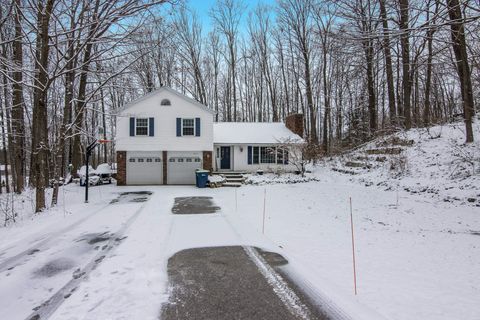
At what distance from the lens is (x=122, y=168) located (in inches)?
794

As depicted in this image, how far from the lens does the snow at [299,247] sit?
398 centimetres

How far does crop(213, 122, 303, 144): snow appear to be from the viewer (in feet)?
75.8

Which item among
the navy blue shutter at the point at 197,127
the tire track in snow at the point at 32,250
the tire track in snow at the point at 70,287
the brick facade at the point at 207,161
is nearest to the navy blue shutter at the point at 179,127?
the navy blue shutter at the point at 197,127

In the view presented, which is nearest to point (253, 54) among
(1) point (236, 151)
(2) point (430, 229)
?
(1) point (236, 151)

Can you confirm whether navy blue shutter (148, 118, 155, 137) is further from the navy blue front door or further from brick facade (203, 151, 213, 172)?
the navy blue front door

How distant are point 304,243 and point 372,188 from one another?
30.2 feet

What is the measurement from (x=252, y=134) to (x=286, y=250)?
18.6 m

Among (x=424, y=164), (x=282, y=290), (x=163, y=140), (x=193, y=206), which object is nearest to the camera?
(x=282, y=290)

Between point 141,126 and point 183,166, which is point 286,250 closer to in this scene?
point 183,166

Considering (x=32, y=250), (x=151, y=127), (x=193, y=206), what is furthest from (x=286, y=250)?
(x=151, y=127)

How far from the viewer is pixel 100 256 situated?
587 centimetres

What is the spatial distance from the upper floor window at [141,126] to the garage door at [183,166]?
2.16m

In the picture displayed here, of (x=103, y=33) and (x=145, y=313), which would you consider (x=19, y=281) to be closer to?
(x=145, y=313)

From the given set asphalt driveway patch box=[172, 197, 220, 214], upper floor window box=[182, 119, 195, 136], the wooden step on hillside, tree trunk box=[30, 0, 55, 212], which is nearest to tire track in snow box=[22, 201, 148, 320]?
asphalt driveway patch box=[172, 197, 220, 214]
